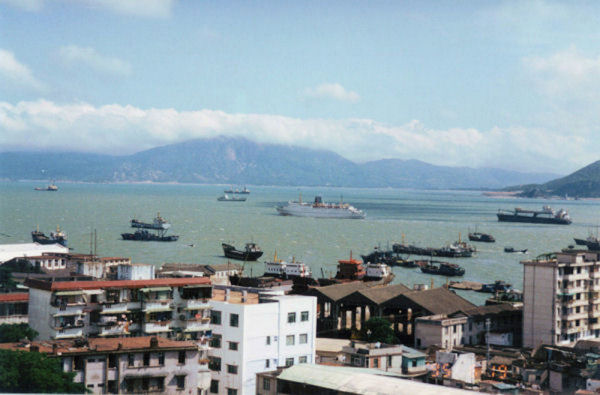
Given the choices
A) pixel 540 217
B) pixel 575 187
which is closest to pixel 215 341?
pixel 540 217

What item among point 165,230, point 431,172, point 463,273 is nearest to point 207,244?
point 165,230

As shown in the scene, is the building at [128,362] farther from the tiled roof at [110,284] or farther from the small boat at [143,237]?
the small boat at [143,237]

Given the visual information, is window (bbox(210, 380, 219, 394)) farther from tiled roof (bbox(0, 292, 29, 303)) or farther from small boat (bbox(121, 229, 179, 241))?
small boat (bbox(121, 229, 179, 241))

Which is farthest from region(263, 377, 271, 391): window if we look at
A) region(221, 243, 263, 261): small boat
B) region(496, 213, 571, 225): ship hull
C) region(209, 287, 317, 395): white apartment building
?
region(496, 213, 571, 225): ship hull

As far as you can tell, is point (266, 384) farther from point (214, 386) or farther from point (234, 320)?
point (234, 320)

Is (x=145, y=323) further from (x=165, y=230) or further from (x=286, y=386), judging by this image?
(x=165, y=230)

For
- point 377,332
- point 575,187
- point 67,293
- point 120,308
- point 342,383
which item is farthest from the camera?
point 575,187
